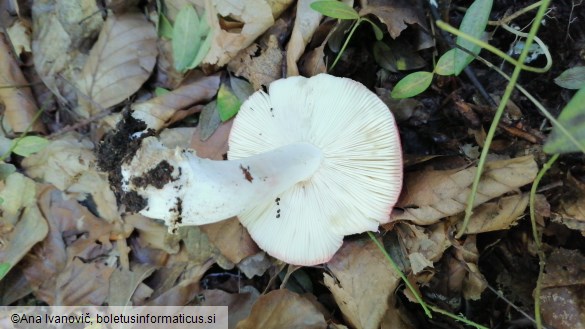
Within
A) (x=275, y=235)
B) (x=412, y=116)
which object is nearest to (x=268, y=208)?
(x=275, y=235)

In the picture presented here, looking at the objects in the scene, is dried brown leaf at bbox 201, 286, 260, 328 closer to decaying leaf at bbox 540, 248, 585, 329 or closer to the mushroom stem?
the mushroom stem

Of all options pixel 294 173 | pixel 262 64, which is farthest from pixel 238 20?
pixel 294 173

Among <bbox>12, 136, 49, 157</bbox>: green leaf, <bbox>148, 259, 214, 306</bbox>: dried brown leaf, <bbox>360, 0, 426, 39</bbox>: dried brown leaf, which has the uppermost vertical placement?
<bbox>360, 0, 426, 39</bbox>: dried brown leaf

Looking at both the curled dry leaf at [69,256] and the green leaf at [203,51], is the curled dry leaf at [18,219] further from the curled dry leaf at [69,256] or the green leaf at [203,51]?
the green leaf at [203,51]

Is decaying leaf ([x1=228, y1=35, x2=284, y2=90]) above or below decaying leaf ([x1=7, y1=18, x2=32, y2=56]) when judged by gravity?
above

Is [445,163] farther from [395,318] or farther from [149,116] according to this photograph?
[149,116]

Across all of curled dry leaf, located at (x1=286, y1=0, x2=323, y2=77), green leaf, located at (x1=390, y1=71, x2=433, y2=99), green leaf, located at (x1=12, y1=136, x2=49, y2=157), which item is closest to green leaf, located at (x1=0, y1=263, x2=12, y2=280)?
green leaf, located at (x1=12, y1=136, x2=49, y2=157)

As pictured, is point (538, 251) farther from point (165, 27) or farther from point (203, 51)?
point (165, 27)
